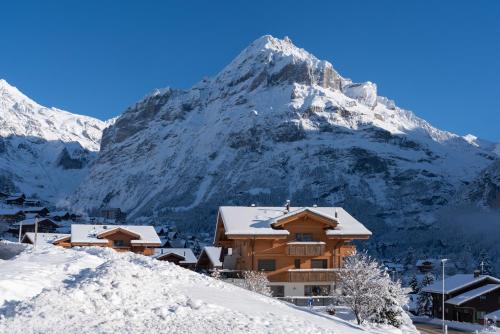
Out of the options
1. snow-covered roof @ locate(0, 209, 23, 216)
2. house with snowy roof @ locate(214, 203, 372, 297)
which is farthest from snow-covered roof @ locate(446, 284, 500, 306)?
snow-covered roof @ locate(0, 209, 23, 216)

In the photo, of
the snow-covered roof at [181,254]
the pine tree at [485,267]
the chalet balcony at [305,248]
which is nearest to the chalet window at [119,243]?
the snow-covered roof at [181,254]

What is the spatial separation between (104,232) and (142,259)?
40.0 metres

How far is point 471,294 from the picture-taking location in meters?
64.7

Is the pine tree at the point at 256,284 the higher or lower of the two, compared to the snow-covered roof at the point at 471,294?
higher

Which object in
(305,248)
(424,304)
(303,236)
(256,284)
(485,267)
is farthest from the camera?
(485,267)

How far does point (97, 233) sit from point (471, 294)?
4020cm

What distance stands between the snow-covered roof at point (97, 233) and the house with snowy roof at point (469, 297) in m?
32.3

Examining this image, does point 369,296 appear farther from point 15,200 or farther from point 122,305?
point 15,200

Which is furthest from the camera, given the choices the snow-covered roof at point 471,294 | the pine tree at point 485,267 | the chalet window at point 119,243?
the pine tree at point 485,267

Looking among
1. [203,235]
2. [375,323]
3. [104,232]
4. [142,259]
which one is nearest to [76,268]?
[142,259]

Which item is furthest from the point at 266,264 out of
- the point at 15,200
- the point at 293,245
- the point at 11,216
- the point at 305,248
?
the point at 15,200

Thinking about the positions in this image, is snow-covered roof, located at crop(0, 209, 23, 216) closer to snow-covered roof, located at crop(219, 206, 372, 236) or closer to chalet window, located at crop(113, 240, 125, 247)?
chalet window, located at crop(113, 240, 125, 247)

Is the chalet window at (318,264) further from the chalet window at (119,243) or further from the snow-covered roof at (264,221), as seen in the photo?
the chalet window at (119,243)

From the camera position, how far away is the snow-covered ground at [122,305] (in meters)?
17.2
